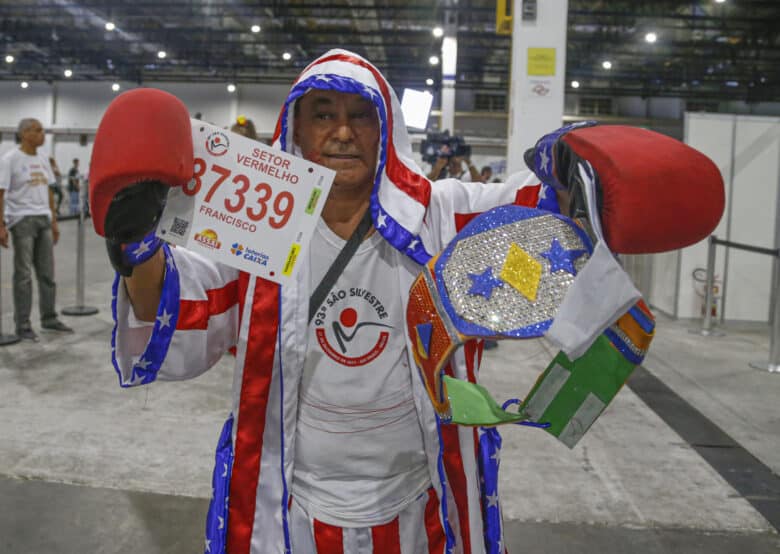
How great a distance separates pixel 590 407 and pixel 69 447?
292 cm

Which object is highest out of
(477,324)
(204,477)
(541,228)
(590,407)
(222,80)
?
(222,80)

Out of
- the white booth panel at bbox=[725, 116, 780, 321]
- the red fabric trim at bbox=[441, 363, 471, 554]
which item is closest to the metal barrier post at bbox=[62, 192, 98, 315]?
the red fabric trim at bbox=[441, 363, 471, 554]

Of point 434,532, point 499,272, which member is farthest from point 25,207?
point 499,272

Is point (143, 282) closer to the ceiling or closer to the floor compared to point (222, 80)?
closer to the floor

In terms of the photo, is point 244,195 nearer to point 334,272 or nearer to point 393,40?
point 334,272

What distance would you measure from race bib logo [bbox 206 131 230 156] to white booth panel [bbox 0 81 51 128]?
2830 centimetres

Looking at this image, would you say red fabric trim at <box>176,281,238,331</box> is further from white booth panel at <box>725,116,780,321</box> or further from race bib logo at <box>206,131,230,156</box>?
white booth panel at <box>725,116,780,321</box>

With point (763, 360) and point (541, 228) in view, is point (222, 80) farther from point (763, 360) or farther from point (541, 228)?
point (541, 228)

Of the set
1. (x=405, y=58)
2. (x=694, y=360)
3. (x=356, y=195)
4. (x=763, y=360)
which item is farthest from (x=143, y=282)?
(x=405, y=58)

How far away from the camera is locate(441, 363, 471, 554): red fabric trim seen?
4.19 feet

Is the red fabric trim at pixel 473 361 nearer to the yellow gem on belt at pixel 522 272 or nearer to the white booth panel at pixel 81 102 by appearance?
the yellow gem on belt at pixel 522 272

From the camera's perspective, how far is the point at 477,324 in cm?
89

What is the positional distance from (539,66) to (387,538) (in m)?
3.89

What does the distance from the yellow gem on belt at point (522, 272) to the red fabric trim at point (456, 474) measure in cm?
46
